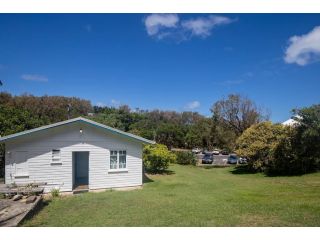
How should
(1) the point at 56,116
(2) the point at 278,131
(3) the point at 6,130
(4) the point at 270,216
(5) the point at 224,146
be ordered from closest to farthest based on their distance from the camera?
(4) the point at 270,216 < (2) the point at 278,131 < (3) the point at 6,130 < (5) the point at 224,146 < (1) the point at 56,116

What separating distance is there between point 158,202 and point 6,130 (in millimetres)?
18655

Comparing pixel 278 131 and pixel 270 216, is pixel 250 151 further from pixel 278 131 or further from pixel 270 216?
pixel 270 216

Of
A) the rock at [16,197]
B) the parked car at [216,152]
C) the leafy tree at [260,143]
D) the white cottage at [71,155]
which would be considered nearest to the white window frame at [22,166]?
the white cottage at [71,155]

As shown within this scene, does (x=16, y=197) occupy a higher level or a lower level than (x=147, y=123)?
lower

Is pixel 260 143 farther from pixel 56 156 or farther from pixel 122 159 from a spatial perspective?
pixel 56 156

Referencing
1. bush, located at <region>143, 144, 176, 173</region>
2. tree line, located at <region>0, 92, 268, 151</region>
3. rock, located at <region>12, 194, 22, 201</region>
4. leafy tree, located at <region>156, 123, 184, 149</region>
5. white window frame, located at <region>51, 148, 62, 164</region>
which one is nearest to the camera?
rock, located at <region>12, 194, 22, 201</region>

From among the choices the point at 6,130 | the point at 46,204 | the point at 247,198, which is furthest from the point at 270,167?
the point at 6,130

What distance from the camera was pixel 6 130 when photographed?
25.2 m

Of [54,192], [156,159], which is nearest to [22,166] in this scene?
[54,192]

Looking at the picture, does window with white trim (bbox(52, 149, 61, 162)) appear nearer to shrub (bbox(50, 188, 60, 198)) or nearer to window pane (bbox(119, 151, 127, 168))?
shrub (bbox(50, 188, 60, 198))

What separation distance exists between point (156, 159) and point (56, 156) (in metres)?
9.61

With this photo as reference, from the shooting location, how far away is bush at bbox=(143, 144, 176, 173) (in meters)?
23.0

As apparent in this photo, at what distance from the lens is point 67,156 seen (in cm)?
1527

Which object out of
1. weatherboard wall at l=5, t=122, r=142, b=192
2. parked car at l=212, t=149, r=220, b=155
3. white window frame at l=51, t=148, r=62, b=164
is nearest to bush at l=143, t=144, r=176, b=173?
weatherboard wall at l=5, t=122, r=142, b=192
